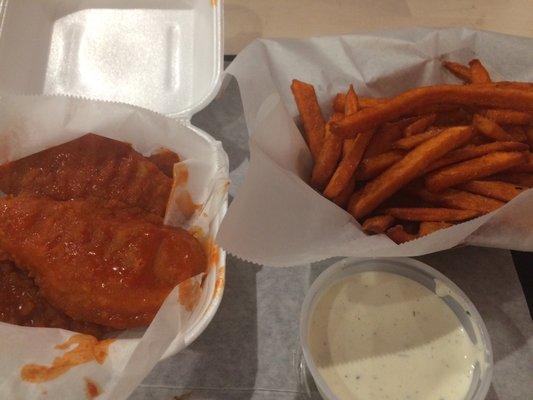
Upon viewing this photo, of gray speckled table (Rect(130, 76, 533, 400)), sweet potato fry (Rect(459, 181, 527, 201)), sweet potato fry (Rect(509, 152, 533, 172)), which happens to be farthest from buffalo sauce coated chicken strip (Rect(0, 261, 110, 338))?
sweet potato fry (Rect(509, 152, 533, 172))

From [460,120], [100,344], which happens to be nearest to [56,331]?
[100,344]

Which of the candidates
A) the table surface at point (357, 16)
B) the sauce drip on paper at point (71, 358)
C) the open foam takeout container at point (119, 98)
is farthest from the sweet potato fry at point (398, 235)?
the table surface at point (357, 16)

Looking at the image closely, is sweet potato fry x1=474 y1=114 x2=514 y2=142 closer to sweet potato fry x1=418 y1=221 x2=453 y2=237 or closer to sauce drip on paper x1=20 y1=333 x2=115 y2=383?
sweet potato fry x1=418 y1=221 x2=453 y2=237

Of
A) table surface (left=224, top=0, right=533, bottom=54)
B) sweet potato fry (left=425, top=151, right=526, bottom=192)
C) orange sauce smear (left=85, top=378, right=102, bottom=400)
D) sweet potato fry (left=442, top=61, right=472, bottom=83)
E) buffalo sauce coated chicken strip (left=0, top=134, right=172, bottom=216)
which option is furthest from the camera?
table surface (left=224, top=0, right=533, bottom=54)

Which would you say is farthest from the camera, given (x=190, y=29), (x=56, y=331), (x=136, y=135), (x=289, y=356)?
(x=190, y=29)

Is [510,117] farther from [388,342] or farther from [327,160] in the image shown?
[388,342]

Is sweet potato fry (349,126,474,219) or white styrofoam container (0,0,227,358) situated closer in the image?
sweet potato fry (349,126,474,219)

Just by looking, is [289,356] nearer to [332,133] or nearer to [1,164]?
[332,133]
